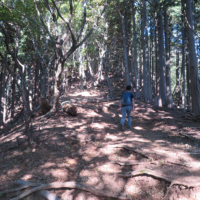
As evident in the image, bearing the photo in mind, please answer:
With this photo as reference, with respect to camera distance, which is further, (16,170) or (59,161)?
(59,161)

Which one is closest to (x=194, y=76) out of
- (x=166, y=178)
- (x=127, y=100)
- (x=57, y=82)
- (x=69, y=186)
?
(x=127, y=100)

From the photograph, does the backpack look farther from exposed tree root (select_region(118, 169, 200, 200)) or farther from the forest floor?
exposed tree root (select_region(118, 169, 200, 200))

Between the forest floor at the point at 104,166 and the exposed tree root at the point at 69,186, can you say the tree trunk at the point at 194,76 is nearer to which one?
the forest floor at the point at 104,166

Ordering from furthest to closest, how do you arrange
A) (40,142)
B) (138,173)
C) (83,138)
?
(83,138), (40,142), (138,173)

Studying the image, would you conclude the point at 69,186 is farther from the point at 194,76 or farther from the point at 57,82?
the point at 194,76

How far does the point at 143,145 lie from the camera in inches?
205

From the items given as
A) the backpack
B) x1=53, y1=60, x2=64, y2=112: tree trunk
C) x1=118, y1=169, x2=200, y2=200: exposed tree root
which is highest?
x1=53, y1=60, x2=64, y2=112: tree trunk

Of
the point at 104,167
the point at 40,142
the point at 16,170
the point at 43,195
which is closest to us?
the point at 43,195

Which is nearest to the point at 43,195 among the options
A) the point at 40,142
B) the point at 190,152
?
the point at 40,142

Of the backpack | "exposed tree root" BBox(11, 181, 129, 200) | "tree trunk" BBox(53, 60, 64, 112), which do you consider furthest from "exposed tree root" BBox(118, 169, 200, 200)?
"tree trunk" BBox(53, 60, 64, 112)

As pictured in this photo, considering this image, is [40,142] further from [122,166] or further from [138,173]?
[138,173]

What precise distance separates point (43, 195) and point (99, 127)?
5.03 metres

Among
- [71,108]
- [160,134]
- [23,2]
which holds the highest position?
[23,2]

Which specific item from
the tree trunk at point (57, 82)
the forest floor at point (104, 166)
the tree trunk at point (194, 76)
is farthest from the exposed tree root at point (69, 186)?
the tree trunk at point (194, 76)
